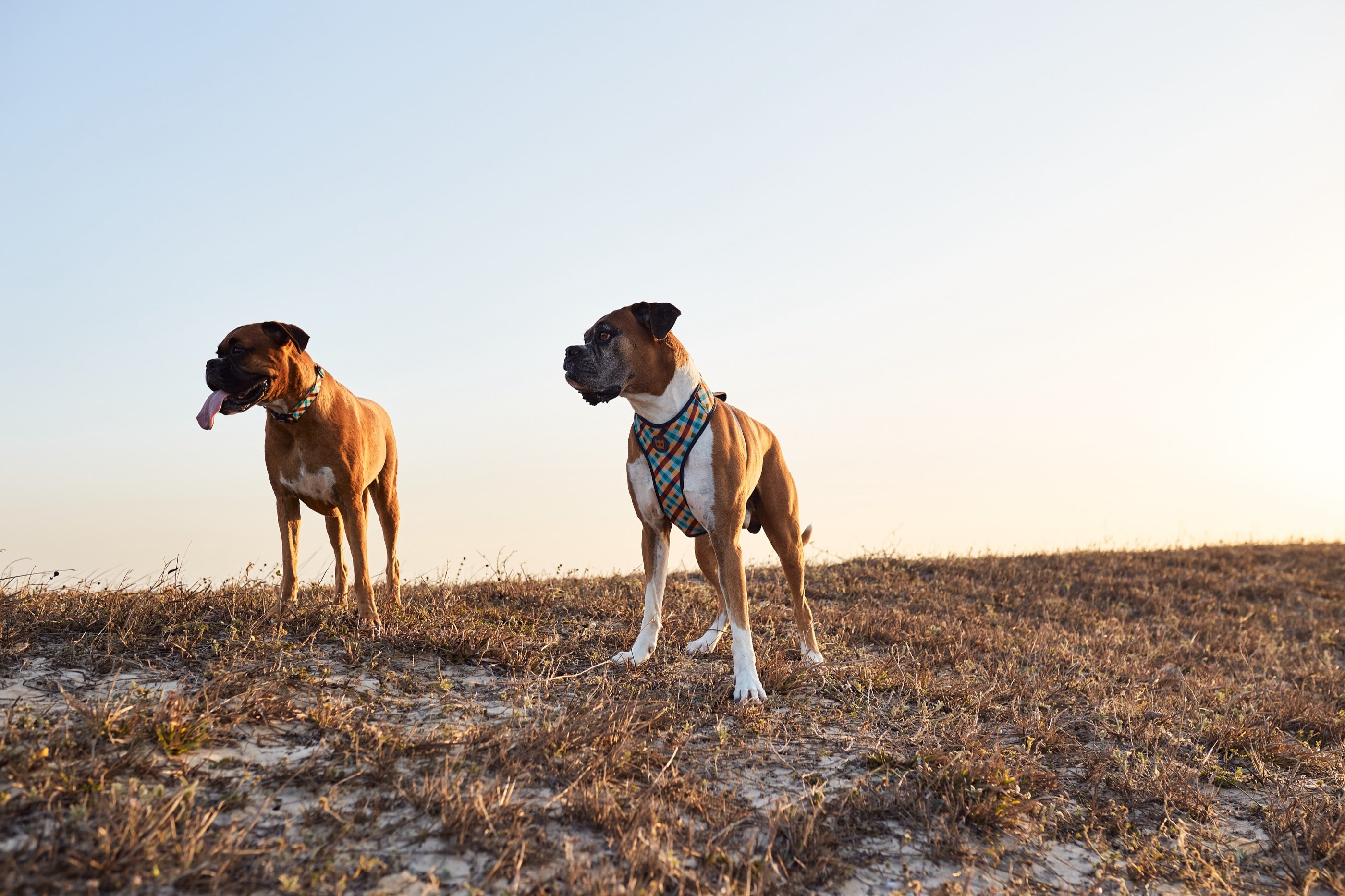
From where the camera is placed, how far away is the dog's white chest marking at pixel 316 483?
5.80 meters

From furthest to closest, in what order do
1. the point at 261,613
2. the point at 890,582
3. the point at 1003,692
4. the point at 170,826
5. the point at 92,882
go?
the point at 890,582, the point at 1003,692, the point at 261,613, the point at 170,826, the point at 92,882

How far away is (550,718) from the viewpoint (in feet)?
14.4

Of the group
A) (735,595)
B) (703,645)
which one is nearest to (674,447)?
(735,595)

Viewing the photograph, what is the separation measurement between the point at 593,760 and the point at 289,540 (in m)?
3.58

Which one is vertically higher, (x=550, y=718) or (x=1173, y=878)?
(x=550, y=718)

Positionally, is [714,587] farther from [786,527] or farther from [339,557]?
[339,557]

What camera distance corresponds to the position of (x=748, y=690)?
512 centimetres

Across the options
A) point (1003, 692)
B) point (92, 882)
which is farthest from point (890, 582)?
point (92, 882)

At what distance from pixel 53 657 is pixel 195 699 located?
146 centimetres

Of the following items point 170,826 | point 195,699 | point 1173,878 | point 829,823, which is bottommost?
point 1173,878

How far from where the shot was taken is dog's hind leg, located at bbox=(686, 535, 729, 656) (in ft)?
20.2

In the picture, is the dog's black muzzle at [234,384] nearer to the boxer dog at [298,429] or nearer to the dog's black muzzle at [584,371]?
the boxer dog at [298,429]

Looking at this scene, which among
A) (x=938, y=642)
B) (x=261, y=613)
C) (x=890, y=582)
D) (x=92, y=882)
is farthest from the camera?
(x=890, y=582)

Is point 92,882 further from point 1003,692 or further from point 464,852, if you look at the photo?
point 1003,692
